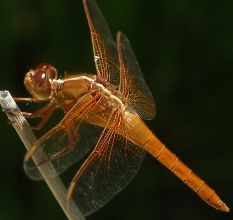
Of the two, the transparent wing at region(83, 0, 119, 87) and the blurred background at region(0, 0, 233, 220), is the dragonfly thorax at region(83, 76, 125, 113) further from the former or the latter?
the blurred background at region(0, 0, 233, 220)

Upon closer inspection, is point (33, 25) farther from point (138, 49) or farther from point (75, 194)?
point (75, 194)

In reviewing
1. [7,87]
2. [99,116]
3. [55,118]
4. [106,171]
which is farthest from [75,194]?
[7,87]

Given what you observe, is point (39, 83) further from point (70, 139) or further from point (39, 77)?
point (70, 139)

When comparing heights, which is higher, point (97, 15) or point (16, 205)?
point (97, 15)

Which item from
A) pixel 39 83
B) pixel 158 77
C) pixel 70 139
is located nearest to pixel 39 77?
pixel 39 83

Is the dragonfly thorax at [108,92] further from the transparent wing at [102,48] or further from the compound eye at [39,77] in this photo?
the compound eye at [39,77]

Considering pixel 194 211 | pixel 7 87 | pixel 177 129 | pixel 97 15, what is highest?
pixel 97 15

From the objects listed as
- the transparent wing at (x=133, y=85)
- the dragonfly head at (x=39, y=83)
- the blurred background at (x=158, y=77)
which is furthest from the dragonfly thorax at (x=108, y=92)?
the blurred background at (x=158, y=77)
